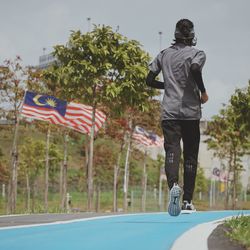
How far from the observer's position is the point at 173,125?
5.53 meters

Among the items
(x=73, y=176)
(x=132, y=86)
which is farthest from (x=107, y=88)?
(x=73, y=176)

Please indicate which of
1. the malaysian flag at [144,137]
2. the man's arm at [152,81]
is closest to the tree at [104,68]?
the malaysian flag at [144,137]

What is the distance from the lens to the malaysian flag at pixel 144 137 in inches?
1427

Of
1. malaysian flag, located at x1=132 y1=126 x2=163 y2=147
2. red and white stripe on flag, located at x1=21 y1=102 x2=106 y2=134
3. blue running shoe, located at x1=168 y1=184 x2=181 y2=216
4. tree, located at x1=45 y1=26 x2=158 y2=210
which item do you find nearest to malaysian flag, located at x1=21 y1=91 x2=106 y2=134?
red and white stripe on flag, located at x1=21 y1=102 x2=106 y2=134

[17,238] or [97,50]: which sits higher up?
[97,50]

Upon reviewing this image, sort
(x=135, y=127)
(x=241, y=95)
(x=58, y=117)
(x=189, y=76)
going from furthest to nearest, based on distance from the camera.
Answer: (x=135, y=127) → (x=241, y=95) → (x=58, y=117) → (x=189, y=76)

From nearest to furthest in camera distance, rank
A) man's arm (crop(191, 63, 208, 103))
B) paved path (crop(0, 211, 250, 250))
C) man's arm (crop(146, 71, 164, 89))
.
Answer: paved path (crop(0, 211, 250, 250)) < man's arm (crop(191, 63, 208, 103)) < man's arm (crop(146, 71, 164, 89))

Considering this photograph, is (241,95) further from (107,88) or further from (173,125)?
(173,125)

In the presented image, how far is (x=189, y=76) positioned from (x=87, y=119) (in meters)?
20.0

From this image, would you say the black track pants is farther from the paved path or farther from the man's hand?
the paved path

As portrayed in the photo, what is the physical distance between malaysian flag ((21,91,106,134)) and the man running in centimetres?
1914

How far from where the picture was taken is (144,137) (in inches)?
1431

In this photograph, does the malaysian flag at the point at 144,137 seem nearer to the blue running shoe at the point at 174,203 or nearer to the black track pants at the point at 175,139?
the black track pants at the point at 175,139

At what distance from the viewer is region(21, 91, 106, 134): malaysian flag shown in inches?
974
